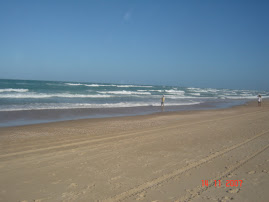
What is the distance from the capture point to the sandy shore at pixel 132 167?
13.6ft

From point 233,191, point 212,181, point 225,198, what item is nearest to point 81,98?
point 212,181

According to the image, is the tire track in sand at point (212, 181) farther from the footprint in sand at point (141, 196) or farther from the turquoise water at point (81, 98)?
the turquoise water at point (81, 98)

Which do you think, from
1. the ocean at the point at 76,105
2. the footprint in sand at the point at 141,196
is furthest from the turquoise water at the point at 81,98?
the footprint in sand at the point at 141,196

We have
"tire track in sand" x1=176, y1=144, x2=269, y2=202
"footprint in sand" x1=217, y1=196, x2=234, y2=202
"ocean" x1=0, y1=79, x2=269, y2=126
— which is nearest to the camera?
"footprint in sand" x1=217, y1=196, x2=234, y2=202

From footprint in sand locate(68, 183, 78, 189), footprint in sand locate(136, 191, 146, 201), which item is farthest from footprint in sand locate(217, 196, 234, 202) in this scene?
footprint in sand locate(68, 183, 78, 189)

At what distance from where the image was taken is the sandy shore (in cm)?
416

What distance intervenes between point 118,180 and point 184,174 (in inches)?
59.6

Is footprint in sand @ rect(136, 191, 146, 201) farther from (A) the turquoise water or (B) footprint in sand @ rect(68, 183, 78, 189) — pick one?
(A) the turquoise water

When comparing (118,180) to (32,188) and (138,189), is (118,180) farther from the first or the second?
(32,188)

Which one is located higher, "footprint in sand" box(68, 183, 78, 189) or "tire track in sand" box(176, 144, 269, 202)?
"tire track in sand" box(176, 144, 269, 202)

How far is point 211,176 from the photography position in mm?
4949

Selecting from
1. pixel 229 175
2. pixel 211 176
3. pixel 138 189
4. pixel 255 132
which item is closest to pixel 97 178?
pixel 138 189

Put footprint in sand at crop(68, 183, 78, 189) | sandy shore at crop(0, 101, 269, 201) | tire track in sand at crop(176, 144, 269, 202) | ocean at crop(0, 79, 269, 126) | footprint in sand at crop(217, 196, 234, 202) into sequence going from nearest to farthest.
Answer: footprint in sand at crop(217, 196, 234, 202) < tire track in sand at crop(176, 144, 269, 202) < sandy shore at crop(0, 101, 269, 201) < footprint in sand at crop(68, 183, 78, 189) < ocean at crop(0, 79, 269, 126)

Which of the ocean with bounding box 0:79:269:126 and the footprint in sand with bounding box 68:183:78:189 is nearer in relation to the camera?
the footprint in sand with bounding box 68:183:78:189
